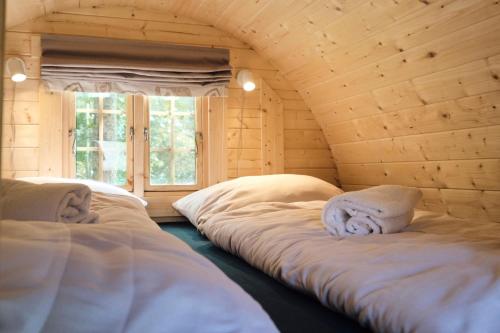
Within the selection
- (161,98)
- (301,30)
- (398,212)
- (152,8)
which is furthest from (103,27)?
(398,212)

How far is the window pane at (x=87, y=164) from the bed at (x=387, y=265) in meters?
1.18

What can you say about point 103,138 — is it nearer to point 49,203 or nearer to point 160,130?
point 160,130

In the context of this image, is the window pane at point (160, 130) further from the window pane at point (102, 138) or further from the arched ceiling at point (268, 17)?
the arched ceiling at point (268, 17)

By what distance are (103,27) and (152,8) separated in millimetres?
348

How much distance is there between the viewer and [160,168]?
3.06 m

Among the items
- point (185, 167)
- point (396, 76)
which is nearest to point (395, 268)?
point (396, 76)

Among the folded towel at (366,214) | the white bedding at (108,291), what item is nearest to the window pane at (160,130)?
the folded towel at (366,214)

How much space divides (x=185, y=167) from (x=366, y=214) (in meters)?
1.78

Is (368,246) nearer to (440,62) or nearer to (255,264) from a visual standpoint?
(255,264)

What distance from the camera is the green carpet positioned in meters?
1.01

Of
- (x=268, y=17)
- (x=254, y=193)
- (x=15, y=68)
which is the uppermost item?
(x=268, y=17)

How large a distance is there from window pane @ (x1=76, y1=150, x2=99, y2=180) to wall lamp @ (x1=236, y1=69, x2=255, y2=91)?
3.59 feet

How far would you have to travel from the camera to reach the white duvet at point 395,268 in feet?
2.94

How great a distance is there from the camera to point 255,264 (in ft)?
5.04
